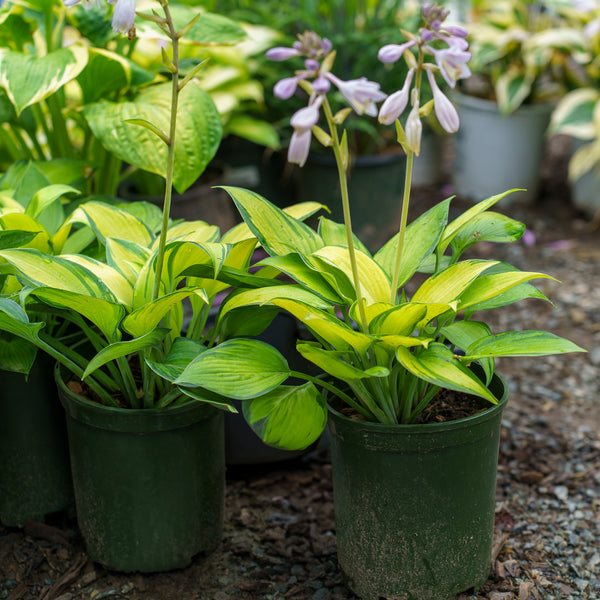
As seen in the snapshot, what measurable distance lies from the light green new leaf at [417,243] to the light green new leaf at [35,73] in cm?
79

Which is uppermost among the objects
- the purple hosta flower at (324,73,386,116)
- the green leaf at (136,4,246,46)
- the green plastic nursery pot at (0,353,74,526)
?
the green leaf at (136,4,246,46)

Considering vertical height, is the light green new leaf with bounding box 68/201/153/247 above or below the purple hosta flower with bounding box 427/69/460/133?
below

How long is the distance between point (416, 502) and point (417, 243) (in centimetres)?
42

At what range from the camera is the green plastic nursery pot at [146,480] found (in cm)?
125

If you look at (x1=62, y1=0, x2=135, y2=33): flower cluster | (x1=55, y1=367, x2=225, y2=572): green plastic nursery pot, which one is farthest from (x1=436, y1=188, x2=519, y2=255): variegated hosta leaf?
(x1=62, y1=0, x2=135, y2=33): flower cluster

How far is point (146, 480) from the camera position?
4.21ft

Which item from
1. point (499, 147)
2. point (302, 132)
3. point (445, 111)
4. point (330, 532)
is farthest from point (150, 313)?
point (499, 147)

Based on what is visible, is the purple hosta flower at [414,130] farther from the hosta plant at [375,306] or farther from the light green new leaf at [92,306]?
the light green new leaf at [92,306]

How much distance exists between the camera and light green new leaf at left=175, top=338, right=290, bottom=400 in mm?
1057

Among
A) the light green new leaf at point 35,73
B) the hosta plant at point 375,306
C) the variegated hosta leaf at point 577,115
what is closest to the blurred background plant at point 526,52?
the variegated hosta leaf at point 577,115

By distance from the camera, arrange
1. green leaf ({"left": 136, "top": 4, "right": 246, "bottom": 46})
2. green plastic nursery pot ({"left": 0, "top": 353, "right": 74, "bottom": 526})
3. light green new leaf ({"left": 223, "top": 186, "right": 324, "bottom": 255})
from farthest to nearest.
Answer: green leaf ({"left": 136, "top": 4, "right": 246, "bottom": 46}) < green plastic nursery pot ({"left": 0, "top": 353, "right": 74, "bottom": 526}) < light green new leaf ({"left": 223, "top": 186, "right": 324, "bottom": 255})

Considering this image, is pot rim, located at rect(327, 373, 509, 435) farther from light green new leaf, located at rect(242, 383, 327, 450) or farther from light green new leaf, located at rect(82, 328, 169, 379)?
light green new leaf, located at rect(82, 328, 169, 379)

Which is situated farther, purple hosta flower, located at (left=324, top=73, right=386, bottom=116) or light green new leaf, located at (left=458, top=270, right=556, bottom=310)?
light green new leaf, located at (left=458, top=270, right=556, bottom=310)

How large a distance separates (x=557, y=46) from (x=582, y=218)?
728 millimetres
